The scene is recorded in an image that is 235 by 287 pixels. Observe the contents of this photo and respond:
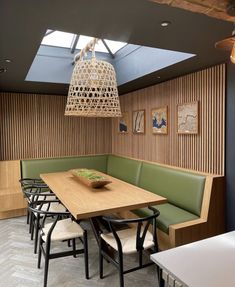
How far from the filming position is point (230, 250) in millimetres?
1224

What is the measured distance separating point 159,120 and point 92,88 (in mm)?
1671

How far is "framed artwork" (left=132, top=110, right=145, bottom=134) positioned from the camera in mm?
4758

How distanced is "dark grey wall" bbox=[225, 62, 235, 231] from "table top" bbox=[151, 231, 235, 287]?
1.89 meters

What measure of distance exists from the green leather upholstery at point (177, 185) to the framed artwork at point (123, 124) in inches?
60.1

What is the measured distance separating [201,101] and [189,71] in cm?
48

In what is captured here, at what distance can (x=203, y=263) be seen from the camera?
1.11 metres

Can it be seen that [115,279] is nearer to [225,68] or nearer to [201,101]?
[201,101]

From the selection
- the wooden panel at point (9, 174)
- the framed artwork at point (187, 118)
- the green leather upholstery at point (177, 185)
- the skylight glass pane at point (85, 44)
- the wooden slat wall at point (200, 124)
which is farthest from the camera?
the wooden panel at point (9, 174)

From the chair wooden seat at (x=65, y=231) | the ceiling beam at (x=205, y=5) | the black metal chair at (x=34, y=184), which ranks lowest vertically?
the chair wooden seat at (x=65, y=231)

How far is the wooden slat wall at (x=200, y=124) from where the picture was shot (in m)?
3.17

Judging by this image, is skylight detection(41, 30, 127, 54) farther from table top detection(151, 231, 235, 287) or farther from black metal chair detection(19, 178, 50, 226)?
table top detection(151, 231, 235, 287)

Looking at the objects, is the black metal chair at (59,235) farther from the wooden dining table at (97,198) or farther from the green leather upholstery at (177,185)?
the green leather upholstery at (177,185)

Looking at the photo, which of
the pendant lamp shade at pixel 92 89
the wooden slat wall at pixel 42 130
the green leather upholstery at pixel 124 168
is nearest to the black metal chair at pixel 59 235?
the pendant lamp shade at pixel 92 89

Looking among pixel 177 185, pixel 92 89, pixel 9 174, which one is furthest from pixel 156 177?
pixel 9 174
